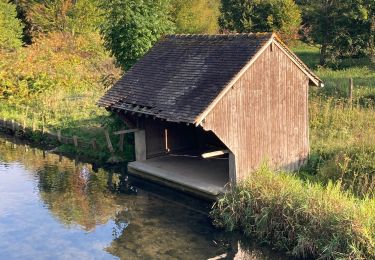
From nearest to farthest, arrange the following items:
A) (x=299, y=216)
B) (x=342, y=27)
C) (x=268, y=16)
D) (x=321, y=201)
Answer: (x=321, y=201) < (x=299, y=216) < (x=342, y=27) < (x=268, y=16)

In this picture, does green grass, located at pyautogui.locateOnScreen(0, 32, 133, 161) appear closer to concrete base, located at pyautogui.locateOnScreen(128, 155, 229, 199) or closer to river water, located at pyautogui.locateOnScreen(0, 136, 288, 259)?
concrete base, located at pyautogui.locateOnScreen(128, 155, 229, 199)

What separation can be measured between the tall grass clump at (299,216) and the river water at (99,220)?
46cm

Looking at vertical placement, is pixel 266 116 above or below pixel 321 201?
above

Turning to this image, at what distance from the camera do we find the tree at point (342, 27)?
2809cm

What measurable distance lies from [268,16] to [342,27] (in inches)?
191

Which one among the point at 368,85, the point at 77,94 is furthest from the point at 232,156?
the point at 77,94

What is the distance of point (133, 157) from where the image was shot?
19.9 meters

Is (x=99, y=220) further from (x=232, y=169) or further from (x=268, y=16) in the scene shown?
(x=268, y=16)

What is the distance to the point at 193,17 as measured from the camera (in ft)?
127

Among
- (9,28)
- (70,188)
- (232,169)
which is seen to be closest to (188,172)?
(232,169)

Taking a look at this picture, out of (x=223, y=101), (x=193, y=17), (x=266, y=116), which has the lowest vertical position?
(x=266, y=116)

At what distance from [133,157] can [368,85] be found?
1064 cm

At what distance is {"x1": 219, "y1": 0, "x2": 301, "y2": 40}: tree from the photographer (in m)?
31.8

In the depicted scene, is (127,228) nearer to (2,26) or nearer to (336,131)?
(336,131)
